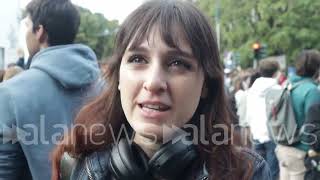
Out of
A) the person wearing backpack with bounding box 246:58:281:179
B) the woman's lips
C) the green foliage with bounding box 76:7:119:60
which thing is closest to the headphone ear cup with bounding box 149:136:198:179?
the woman's lips

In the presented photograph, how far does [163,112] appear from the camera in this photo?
168 cm

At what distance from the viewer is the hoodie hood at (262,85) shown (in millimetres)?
7702

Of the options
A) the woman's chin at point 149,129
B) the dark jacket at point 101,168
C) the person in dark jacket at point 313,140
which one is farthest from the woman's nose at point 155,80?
the person in dark jacket at point 313,140

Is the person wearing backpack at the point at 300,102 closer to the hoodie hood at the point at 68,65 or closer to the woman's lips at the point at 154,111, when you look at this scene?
the hoodie hood at the point at 68,65

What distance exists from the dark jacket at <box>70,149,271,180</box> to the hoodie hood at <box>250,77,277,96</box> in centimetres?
581

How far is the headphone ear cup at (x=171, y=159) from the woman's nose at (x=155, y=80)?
0.64 feet

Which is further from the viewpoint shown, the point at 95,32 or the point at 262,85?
the point at 95,32

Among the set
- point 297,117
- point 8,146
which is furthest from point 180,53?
point 297,117

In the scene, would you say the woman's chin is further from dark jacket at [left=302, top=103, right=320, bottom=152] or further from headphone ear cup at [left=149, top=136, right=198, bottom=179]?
dark jacket at [left=302, top=103, right=320, bottom=152]

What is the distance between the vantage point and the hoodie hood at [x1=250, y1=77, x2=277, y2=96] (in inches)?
303

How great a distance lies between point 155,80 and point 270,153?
6.25 meters

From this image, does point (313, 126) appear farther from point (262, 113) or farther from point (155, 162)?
point (155, 162)

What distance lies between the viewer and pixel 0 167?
2.54 meters

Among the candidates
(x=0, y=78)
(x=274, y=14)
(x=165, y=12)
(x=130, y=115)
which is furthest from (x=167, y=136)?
(x=274, y=14)
